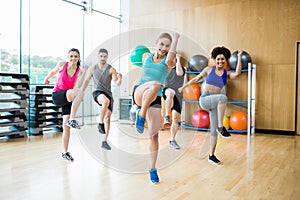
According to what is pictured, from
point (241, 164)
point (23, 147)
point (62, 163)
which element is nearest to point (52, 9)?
point (23, 147)

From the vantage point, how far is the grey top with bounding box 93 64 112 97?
3410 mm

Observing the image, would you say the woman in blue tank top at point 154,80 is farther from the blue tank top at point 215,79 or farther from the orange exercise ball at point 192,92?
the orange exercise ball at point 192,92

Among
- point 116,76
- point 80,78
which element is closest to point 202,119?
point 116,76

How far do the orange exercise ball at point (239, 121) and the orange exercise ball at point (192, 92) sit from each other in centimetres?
87

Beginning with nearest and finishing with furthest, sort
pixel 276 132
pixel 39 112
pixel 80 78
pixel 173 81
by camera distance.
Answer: pixel 80 78, pixel 173 81, pixel 39 112, pixel 276 132

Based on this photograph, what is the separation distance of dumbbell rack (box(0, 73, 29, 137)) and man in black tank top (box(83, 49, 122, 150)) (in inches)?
75.8

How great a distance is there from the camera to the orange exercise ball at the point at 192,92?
5.85m

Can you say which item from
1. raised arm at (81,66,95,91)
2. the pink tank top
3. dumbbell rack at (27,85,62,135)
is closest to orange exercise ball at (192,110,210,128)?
dumbbell rack at (27,85,62,135)

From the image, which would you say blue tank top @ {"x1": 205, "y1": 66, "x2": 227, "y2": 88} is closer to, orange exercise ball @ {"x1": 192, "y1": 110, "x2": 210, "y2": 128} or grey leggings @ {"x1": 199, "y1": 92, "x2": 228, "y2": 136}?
grey leggings @ {"x1": 199, "y1": 92, "x2": 228, "y2": 136}

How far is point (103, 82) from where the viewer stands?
11.5ft

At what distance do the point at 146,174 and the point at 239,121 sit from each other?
10.3 feet

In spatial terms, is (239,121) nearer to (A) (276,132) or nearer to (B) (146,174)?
(A) (276,132)

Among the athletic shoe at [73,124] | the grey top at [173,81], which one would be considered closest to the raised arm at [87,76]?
the athletic shoe at [73,124]

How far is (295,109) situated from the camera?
5.50m
